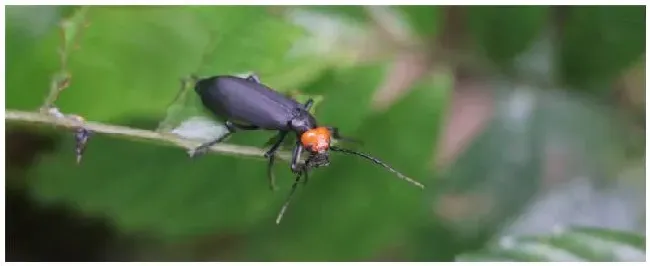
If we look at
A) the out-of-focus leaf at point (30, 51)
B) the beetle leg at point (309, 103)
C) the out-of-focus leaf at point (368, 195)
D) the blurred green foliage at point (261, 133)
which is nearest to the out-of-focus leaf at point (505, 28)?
the blurred green foliage at point (261, 133)

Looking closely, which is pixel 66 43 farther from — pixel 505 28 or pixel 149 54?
pixel 505 28

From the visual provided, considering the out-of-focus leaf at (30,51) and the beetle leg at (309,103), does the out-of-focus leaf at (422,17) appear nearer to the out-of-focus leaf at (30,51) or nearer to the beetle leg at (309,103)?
the beetle leg at (309,103)

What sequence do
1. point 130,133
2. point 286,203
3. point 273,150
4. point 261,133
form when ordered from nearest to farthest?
point 130,133
point 273,150
point 261,133
point 286,203

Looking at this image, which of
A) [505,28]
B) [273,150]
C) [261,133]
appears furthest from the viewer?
[505,28]

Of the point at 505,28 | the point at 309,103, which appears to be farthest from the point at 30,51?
the point at 505,28

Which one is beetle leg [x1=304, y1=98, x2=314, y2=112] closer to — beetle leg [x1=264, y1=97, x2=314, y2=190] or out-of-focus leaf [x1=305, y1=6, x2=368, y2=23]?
beetle leg [x1=264, y1=97, x2=314, y2=190]

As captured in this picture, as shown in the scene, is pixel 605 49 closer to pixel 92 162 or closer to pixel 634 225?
pixel 634 225

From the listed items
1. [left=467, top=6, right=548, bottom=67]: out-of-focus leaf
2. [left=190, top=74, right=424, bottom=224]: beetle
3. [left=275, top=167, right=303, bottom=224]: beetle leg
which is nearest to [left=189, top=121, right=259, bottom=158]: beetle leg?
[left=190, top=74, right=424, bottom=224]: beetle

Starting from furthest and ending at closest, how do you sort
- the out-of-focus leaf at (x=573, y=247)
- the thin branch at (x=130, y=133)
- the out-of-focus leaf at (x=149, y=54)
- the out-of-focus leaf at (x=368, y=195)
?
the out-of-focus leaf at (x=368, y=195) → the out-of-focus leaf at (x=149, y=54) → the out-of-focus leaf at (x=573, y=247) → the thin branch at (x=130, y=133)
